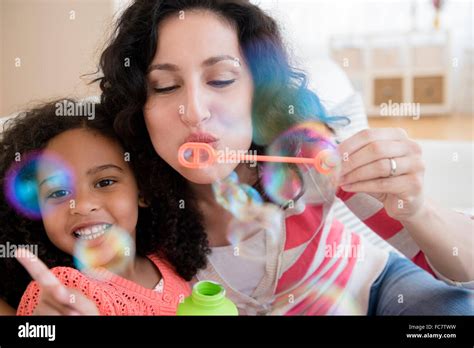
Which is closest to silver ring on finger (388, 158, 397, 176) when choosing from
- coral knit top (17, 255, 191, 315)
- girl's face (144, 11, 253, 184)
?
girl's face (144, 11, 253, 184)

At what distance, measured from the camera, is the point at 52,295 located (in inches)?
26.4

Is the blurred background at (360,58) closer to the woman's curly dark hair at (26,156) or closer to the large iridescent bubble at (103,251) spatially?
the woman's curly dark hair at (26,156)

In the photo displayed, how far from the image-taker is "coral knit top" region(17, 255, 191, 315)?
2.35 feet

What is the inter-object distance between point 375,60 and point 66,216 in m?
0.68

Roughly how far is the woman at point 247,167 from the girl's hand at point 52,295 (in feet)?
0.53

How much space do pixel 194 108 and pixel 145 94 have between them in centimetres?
8

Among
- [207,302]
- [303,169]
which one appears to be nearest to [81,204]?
[207,302]

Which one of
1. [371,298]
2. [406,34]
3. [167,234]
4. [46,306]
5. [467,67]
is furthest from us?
[467,67]

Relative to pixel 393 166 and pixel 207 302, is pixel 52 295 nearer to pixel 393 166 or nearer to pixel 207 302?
pixel 207 302

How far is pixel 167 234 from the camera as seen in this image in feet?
2.69

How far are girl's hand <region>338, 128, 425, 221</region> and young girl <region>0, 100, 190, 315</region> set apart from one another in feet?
1.06

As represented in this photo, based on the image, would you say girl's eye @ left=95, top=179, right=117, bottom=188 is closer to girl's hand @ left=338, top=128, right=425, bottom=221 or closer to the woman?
the woman
